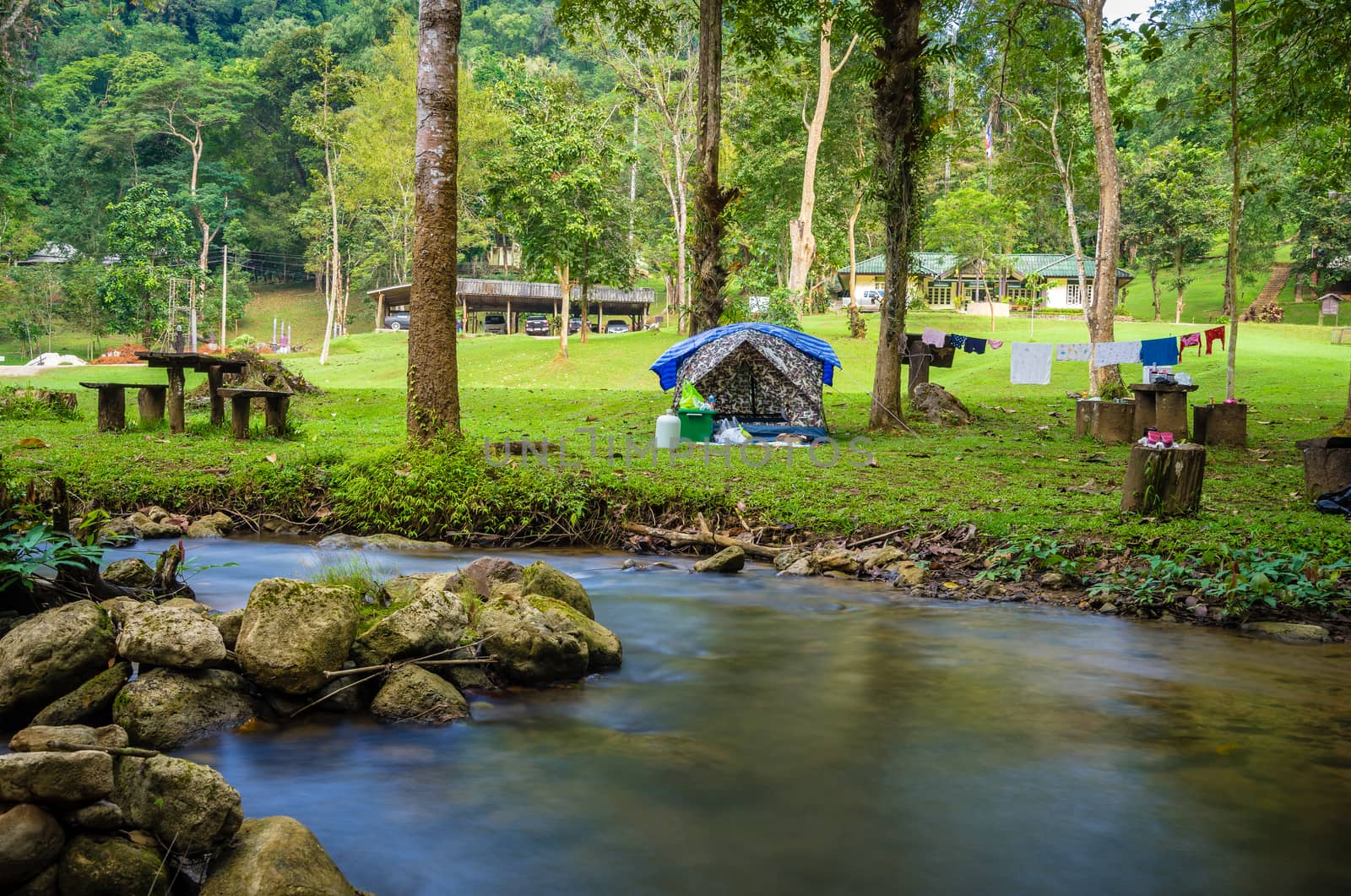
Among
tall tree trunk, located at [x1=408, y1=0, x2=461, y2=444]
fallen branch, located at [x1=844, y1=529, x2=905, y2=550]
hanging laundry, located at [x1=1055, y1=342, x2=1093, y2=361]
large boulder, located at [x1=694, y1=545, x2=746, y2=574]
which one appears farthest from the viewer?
hanging laundry, located at [x1=1055, y1=342, x2=1093, y2=361]

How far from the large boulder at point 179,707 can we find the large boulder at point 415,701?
704mm

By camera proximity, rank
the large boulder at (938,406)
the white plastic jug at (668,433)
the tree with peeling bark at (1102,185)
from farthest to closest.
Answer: the tree with peeling bark at (1102,185)
the large boulder at (938,406)
the white plastic jug at (668,433)

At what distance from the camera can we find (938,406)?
18297 mm

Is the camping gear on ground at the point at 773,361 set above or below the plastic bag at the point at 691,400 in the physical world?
above

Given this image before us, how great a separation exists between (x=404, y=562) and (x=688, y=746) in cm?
461

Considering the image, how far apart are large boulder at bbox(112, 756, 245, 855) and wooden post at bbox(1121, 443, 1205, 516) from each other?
8.45 meters

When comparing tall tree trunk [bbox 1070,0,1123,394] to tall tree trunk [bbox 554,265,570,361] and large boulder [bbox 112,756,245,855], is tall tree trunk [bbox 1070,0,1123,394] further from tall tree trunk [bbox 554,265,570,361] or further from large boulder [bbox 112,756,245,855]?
large boulder [bbox 112,756,245,855]

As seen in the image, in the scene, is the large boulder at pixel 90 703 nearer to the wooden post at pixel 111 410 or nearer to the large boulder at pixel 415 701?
the large boulder at pixel 415 701

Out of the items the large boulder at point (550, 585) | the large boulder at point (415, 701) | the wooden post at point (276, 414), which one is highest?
the wooden post at point (276, 414)

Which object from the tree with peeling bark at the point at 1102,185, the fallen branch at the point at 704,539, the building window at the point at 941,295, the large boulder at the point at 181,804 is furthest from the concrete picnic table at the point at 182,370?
the building window at the point at 941,295

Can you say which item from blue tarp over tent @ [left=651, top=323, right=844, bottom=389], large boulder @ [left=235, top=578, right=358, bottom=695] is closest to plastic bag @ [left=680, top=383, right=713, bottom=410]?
blue tarp over tent @ [left=651, top=323, right=844, bottom=389]

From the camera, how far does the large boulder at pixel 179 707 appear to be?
502cm

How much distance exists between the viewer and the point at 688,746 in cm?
568

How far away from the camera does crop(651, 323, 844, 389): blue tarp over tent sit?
1689 centimetres
